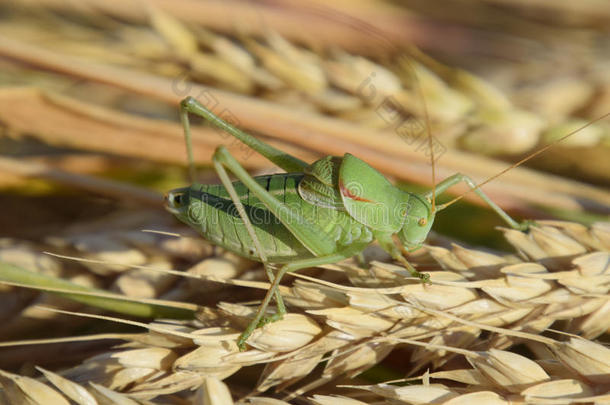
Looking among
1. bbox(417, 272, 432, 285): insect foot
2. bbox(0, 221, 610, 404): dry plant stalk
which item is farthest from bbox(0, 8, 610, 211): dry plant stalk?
bbox(417, 272, 432, 285): insect foot

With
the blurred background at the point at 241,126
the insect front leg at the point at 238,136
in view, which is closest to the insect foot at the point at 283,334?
the blurred background at the point at 241,126

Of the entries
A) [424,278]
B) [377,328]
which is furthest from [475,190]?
[377,328]

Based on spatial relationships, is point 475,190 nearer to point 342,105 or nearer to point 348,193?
point 348,193

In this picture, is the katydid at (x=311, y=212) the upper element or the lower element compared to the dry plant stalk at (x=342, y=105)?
lower

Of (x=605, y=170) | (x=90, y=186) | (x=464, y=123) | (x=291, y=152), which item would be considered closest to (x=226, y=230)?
(x=291, y=152)

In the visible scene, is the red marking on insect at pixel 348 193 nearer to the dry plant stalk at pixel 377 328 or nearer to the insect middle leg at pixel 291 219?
the insect middle leg at pixel 291 219

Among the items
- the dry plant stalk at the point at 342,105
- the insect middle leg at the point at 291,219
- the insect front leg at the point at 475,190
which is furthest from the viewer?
the dry plant stalk at the point at 342,105

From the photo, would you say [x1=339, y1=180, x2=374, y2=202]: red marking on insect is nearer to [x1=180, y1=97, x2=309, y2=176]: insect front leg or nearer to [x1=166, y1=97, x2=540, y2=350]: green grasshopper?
[x1=166, y1=97, x2=540, y2=350]: green grasshopper

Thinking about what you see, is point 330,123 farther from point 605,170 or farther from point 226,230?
point 605,170
